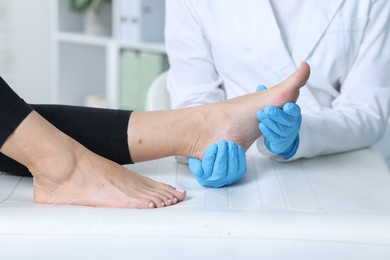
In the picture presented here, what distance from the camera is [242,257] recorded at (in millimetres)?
762

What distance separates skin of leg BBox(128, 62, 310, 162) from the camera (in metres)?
1.07

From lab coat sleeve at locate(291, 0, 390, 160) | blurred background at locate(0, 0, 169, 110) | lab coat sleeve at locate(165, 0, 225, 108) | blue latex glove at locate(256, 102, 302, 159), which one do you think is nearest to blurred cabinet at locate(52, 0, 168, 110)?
blurred background at locate(0, 0, 169, 110)

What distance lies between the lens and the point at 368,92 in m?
1.24

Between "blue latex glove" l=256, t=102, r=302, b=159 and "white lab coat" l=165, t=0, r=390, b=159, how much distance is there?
5.0 inches

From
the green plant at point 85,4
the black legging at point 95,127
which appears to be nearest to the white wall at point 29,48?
the green plant at point 85,4

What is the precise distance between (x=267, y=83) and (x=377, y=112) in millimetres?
231

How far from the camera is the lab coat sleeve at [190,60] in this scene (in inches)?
52.2

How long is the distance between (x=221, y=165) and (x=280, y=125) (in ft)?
0.40

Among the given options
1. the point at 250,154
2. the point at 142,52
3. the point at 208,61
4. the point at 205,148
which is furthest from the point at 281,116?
the point at 142,52

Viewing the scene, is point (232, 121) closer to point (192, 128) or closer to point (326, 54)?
point (192, 128)

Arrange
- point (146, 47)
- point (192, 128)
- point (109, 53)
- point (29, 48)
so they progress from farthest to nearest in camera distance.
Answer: point (29, 48) < point (109, 53) < point (146, 47) < point (192, 128)

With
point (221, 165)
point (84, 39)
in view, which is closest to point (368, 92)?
point (221, 165)

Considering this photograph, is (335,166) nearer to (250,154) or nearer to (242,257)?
(250,154)

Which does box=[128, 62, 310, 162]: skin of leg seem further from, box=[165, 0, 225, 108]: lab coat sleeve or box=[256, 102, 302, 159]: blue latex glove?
box=[165, 0, 225, 108]: lab coat sleeve
